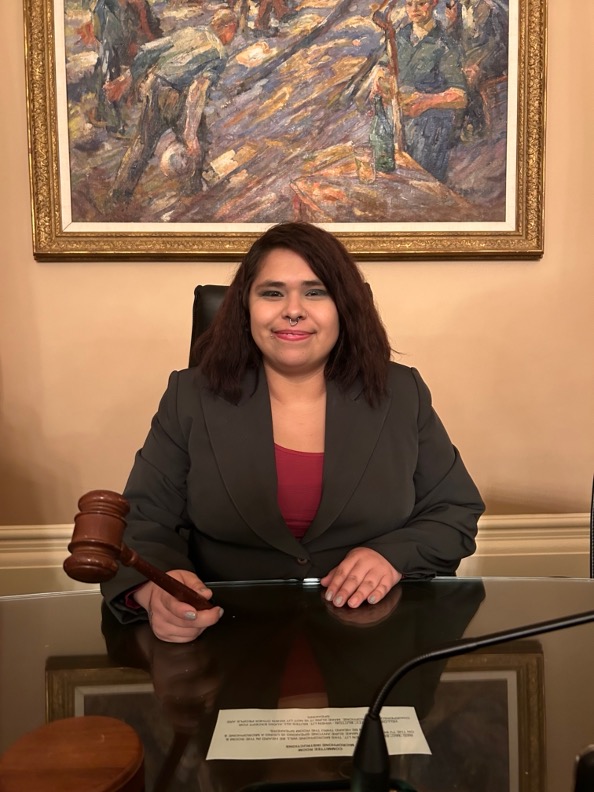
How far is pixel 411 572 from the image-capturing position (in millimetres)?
1746

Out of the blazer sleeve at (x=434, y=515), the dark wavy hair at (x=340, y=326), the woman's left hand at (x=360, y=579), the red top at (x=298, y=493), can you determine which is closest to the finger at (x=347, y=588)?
the woman's left hand at (x=360, y=579)

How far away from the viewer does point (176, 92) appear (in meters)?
3.30

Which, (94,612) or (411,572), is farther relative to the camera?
(411,572)

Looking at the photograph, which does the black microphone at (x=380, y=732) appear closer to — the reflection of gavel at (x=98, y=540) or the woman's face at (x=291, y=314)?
the reflection of gavel at (x=98, y=540)

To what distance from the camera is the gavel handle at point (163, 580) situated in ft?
3.59

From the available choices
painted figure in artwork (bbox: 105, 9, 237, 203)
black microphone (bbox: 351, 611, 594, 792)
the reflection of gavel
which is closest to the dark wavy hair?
the reflection of gavel

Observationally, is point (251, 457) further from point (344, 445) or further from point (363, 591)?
point (363, 591)

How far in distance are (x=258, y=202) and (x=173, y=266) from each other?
47 centimetres


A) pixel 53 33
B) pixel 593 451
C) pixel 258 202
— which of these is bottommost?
pixel 593 451

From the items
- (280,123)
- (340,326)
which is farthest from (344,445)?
(280,123)

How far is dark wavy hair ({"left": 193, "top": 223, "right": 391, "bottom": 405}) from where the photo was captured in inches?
80.1

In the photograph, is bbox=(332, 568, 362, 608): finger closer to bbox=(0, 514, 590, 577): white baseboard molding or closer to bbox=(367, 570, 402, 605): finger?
bbox=(367, 570, 402, 605): finger

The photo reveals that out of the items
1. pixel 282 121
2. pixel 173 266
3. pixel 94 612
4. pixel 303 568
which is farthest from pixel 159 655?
pixel 282 121

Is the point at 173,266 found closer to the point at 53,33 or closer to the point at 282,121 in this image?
the point at 282,121
